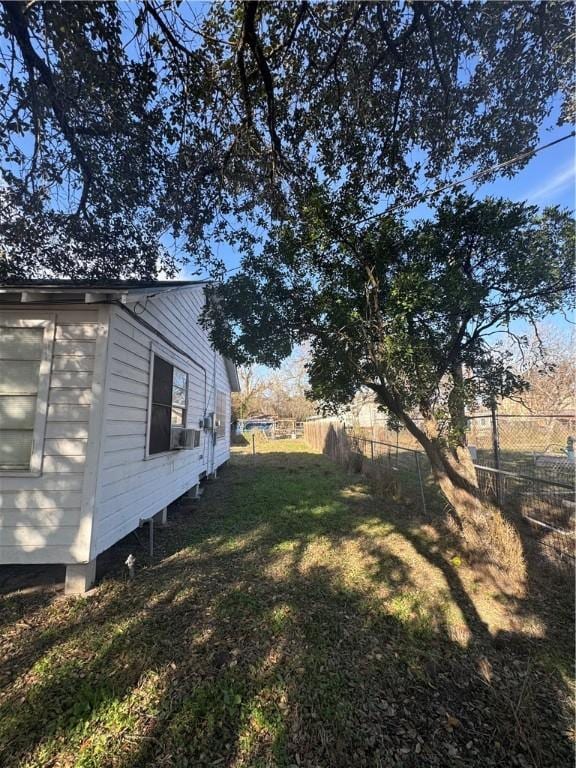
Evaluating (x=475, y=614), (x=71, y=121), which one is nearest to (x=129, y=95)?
(x=71, y=121)

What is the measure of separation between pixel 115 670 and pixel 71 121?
573 centimetres

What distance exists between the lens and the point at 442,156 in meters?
4.35

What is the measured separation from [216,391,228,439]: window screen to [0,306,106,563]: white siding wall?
6.95 m

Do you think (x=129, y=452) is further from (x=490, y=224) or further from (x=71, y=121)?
(x=490, y=224)

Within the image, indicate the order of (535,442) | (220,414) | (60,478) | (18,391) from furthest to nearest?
1. (220,414)
2. (535,442)
3. (18,391)
4. (60,478)

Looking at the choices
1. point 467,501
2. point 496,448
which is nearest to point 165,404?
point 467,501

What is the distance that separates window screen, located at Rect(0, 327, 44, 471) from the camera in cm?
340

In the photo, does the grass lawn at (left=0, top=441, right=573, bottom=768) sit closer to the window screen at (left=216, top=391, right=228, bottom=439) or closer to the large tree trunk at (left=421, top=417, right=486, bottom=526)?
the large tree trunk at (left=421, top=417, right=486, bottom=526)

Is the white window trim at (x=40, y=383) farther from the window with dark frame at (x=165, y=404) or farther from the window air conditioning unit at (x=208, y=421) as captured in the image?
the window air conditioning unit at (x=208, y=421)

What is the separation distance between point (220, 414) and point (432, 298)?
8.88 m

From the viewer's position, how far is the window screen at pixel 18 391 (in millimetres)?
3396

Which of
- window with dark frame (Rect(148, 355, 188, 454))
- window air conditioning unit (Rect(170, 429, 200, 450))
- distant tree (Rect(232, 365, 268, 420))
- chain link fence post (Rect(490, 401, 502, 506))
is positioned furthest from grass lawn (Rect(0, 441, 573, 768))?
distant tree (Rect(232, 365, 268, 420))

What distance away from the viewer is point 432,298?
11.3 feet

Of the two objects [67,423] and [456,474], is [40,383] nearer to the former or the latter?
[67,423]
